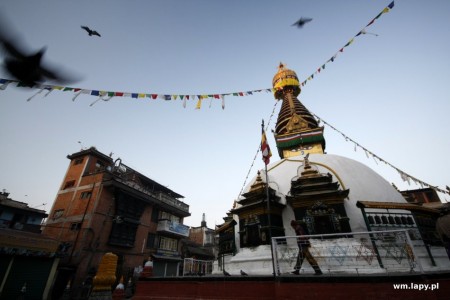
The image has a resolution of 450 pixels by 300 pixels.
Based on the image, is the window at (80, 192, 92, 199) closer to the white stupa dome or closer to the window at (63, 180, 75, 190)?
the window at (63, 180, 75, 190)

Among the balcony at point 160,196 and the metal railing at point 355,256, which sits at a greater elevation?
the balcony at point 160,196

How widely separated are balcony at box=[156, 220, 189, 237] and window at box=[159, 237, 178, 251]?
137 centimetres

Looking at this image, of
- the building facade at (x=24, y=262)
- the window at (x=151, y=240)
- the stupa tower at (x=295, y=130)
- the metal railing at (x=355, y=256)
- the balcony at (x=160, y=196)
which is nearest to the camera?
the metal railing at (x=355, y=256)

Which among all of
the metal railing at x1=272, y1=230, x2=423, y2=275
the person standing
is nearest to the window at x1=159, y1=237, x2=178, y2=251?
the metal railing at x1=272, y1=230, x2=423, y2=275

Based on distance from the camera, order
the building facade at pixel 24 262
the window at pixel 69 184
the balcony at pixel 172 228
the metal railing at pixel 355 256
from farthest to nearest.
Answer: the balcony at pixel 172 228
the window at pixel 69 184
the building facade at pixel 24 262
the metal railing at pixel 355 256

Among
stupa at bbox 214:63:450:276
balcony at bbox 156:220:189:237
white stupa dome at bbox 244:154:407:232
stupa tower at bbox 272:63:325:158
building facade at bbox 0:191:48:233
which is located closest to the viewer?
stupa at bbox 214:63:450:276

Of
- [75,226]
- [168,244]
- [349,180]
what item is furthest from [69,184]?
[349,180]

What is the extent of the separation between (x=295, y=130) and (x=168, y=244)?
2395cm

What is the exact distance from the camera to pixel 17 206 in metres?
21.7

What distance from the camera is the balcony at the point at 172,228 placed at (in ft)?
98.3

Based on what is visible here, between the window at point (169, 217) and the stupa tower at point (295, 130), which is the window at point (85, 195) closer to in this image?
the window at point (169, 217)

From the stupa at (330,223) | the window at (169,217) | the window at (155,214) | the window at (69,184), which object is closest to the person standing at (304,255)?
the stupa at (330,223)

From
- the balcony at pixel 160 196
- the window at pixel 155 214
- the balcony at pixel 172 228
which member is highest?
the balcony at pixel 160 196

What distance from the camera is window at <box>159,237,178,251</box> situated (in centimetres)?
3034
